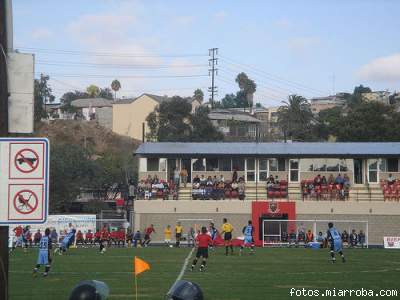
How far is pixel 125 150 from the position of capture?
109 meters

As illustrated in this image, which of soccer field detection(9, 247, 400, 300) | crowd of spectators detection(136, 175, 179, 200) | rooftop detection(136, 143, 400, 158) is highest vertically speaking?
rooftop detection(136, 143, 400, 158)

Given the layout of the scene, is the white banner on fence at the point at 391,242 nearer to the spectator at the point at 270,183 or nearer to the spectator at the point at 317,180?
the spectator at the point at 317,180

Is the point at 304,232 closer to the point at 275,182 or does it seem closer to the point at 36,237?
the point at 275,182

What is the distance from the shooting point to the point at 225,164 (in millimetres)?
56438

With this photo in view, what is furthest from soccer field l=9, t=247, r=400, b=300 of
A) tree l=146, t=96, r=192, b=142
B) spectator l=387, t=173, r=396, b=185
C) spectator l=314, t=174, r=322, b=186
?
tree l=146, t=96, r=192, b=142

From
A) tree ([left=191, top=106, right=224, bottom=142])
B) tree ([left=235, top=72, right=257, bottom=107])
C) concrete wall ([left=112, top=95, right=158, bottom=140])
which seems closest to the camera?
tree ([left=191, top=106, right=224, bottom=142])

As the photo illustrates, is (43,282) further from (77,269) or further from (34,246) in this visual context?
(34,246)

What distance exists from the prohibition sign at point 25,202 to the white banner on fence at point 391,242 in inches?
1685

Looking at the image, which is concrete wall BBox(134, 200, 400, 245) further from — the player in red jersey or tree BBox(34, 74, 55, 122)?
tree BBox(34, 74, 55, 122)

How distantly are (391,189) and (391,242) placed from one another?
4933mm

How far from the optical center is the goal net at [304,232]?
47.6 metres

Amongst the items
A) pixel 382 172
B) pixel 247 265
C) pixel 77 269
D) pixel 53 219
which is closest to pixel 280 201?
pixel 382 172

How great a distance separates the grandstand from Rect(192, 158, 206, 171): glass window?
0.21 feet

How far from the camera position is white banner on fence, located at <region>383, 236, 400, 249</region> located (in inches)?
1884
